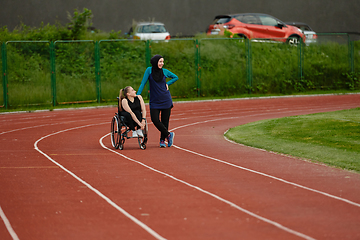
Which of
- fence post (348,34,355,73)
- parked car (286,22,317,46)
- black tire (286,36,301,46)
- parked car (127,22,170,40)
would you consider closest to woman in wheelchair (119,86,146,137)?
black tire (286,36,301,46)

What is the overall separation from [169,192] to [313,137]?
5786mm

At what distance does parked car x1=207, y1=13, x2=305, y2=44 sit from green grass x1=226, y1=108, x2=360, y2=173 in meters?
14.5

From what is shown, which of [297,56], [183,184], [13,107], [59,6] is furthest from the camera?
[59,6]

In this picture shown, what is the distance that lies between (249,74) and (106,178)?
65.6 ft

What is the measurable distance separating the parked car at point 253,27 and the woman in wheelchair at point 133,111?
60.0 ft

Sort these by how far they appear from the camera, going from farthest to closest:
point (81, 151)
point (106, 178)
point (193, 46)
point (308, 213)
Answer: point (193, 46)
point (81, 151)
point (106, 178)
point (308, 213)

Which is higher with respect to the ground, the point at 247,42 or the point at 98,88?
the point at 247,42

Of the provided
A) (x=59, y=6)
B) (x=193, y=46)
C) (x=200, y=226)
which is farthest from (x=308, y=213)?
(x=59, y=6)

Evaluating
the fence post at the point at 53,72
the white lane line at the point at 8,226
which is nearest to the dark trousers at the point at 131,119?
the white lane line at the point at 8,226

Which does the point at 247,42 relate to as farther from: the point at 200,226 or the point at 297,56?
the point at 200,226

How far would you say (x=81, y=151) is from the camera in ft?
38.6

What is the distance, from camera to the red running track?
5.88 meters

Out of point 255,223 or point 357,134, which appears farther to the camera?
point 357,134

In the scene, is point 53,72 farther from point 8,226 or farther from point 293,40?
point 8,226
